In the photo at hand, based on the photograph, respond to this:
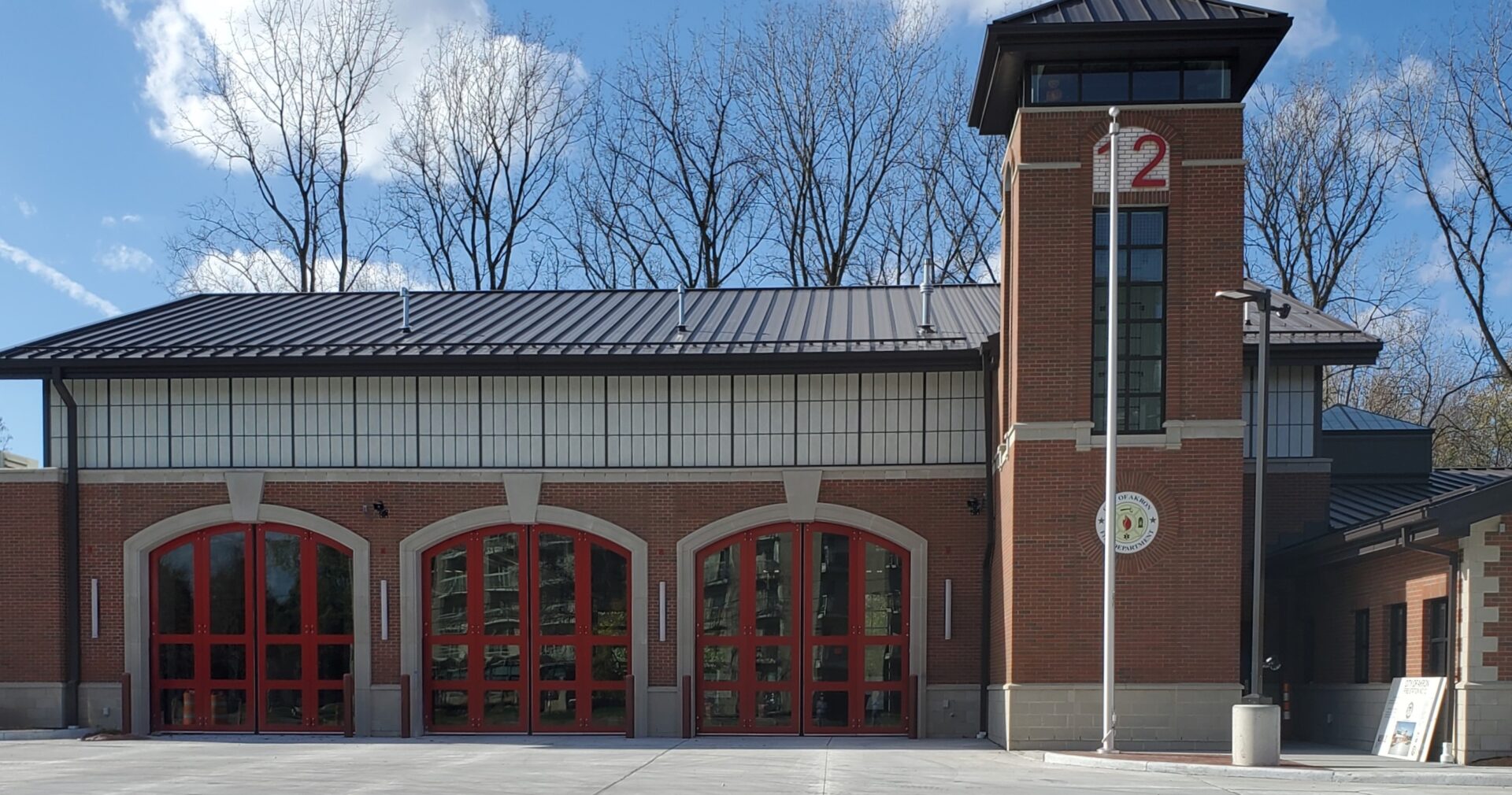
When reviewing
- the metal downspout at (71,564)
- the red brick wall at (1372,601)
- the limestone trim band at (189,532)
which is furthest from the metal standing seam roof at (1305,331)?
the metal downspout at (71,564)

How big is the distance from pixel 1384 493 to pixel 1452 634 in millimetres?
6919

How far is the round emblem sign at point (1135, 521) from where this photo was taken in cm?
1920

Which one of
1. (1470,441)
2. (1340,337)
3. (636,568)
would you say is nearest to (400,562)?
(636,568)

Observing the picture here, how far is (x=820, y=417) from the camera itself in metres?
22.8

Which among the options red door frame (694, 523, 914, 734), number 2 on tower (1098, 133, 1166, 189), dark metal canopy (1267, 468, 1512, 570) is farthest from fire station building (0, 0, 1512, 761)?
number 2 on tower (1098, 133, 1166, 189)

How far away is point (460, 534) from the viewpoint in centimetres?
2306

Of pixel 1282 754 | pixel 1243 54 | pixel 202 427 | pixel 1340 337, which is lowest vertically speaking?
pixel 1282 754

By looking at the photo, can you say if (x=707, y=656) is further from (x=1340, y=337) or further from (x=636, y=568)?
(x=1340, y=337)

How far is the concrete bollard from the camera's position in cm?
1648

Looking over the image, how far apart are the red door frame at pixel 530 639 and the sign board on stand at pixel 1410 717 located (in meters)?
11.4

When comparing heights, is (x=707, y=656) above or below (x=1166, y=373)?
below

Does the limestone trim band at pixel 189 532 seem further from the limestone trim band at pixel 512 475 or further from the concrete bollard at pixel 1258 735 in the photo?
the concrete bollard at pixel 1258 735

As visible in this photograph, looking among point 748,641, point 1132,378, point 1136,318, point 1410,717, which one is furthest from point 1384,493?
point 748,641

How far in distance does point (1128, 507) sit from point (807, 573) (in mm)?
5696
